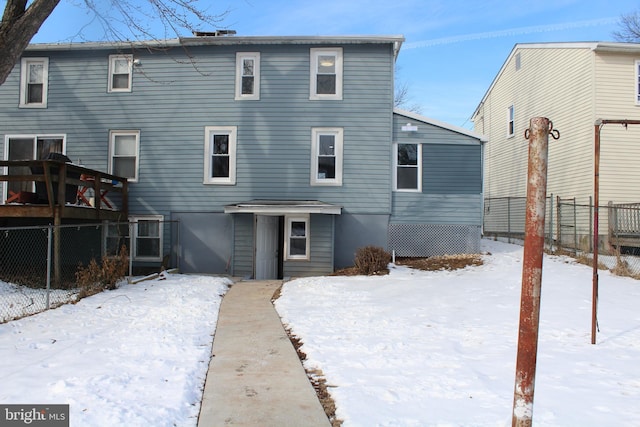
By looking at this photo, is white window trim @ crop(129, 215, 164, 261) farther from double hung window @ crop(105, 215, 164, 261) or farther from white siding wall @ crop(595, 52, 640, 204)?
white siding wall @ crop(595, 52, 640, 204)

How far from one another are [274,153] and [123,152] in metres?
4.92

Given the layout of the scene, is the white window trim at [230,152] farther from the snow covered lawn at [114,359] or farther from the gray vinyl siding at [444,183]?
the snow covered lawn at [114,359]

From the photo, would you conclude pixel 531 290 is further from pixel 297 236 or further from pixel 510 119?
pixel 510 119

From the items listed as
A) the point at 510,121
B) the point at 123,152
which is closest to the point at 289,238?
the point at 123,152

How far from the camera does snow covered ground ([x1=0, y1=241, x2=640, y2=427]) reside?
4125 millimetres

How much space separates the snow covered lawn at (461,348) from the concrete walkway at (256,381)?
303 millimetres

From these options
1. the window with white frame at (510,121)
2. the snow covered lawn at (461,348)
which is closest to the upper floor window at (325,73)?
the snow covered lawn at (461,348)

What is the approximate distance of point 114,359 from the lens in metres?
5.45

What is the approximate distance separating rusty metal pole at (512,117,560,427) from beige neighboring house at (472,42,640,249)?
14.1 metres

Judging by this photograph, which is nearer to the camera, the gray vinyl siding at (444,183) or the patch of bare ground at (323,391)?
the patch of bare ground at (323,391)

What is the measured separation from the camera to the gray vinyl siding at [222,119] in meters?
14.0

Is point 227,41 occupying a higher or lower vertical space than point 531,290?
higher

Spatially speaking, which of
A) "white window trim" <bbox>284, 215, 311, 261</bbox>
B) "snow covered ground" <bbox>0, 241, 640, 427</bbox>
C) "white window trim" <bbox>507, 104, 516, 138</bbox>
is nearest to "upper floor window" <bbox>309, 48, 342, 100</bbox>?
"white window trim" <bbox>284, 215, 311, 261</bbox>

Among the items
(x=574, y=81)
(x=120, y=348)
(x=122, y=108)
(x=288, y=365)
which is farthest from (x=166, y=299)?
(x=574, y=81)
